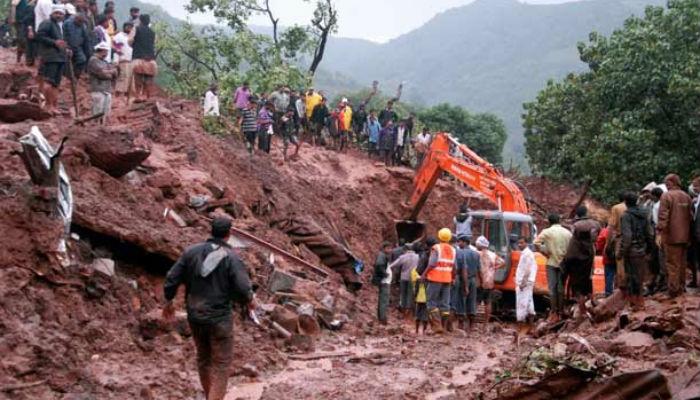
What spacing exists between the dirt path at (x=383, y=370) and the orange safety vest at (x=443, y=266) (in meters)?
0.97

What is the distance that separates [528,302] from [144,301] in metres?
6.72

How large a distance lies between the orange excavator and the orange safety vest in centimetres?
272

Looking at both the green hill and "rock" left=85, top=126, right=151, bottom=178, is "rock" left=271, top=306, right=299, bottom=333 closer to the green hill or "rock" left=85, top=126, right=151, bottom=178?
"rock" left=85, top=126, right=151, bottom=178

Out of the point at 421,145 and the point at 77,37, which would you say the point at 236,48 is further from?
the point at 77,37

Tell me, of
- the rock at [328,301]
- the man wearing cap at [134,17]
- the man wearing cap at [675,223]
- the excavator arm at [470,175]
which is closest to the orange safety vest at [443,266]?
the rock at [328,301]

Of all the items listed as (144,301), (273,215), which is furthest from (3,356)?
(273,215)

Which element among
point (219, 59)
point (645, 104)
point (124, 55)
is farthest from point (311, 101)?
point (645, 104)

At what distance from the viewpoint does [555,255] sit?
1234 centimetres

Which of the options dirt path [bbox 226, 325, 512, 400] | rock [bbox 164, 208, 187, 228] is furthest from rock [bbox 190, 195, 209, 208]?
dirt path [bbox 226, 325, 512, 400]

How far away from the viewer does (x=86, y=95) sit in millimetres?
17422

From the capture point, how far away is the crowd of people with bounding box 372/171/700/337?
34.2ft

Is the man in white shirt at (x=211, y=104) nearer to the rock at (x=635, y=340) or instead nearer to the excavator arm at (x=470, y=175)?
the excavator arm at (x=470, y=175)

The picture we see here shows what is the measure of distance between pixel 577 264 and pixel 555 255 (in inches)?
27.0

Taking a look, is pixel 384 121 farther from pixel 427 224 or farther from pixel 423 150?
pixel 427 224
